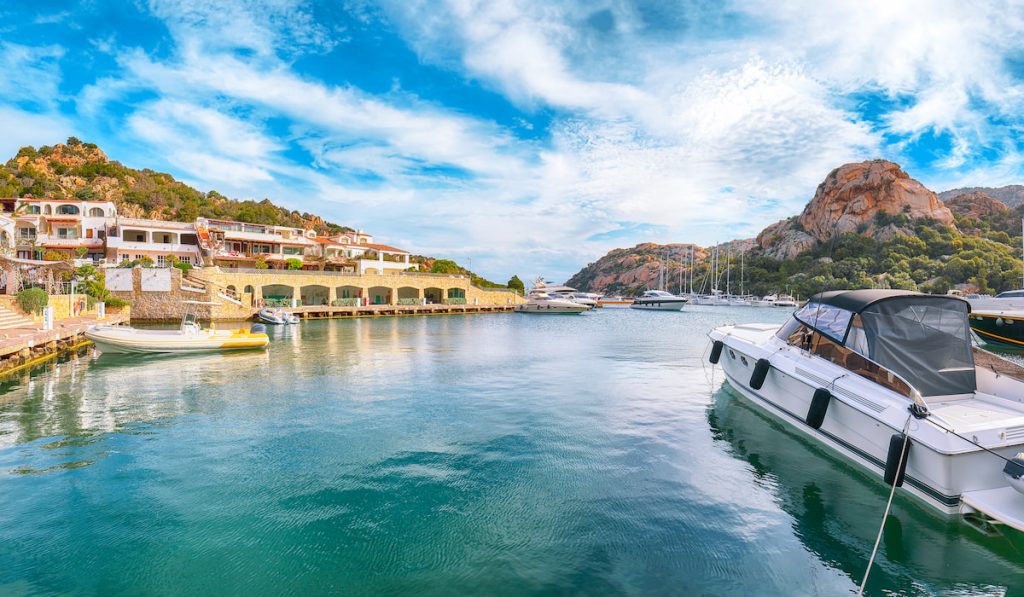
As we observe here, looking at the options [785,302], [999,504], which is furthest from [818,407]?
[785,302]

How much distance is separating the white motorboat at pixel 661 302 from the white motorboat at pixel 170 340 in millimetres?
59200

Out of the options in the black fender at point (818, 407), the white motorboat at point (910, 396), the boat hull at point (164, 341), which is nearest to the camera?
the white motorboat at point (910, 396)

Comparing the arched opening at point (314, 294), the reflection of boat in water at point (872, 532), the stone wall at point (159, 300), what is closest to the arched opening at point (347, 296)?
the arched opening at point (314, 294)

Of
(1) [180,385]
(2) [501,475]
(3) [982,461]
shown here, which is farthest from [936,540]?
(1) [180,385]

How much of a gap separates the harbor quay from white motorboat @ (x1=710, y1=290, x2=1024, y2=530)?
2612cm

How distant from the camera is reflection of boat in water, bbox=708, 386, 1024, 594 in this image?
17.1 feet

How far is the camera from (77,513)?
21.0ft

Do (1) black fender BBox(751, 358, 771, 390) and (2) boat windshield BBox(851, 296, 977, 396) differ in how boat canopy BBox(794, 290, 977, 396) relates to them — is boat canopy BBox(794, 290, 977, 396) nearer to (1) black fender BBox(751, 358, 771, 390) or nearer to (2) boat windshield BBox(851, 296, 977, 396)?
(2) boat windshield BBox(851, 296, 977, 396)

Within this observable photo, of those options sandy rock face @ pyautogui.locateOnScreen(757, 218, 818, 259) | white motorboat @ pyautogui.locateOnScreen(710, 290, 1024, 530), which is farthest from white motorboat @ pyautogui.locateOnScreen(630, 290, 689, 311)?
white motorboat @ pyautogui.locateOnScreen(710, 290, 1024, 530)

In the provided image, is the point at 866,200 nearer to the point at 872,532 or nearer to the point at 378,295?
the point at 378,295

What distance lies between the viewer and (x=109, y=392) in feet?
45.7

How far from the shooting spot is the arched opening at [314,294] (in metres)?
53.9

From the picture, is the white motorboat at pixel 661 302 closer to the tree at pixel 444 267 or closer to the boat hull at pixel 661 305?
the boat hull at pixel 661 305

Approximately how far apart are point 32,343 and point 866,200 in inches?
4916
